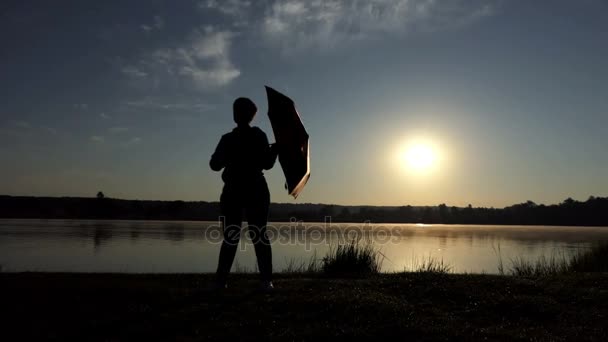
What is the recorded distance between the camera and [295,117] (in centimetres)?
721

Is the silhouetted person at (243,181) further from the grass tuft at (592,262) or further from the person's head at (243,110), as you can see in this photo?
the grass tuft at (592,262)

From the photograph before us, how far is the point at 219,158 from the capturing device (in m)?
7.02

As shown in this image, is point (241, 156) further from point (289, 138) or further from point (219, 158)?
point (289, 138)

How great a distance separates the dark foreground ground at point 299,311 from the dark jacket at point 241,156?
5.59ft

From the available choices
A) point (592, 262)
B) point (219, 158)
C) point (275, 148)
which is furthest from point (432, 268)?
point (219, 158)

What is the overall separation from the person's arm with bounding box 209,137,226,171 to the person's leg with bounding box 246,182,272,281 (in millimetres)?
666

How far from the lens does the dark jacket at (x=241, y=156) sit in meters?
7.00

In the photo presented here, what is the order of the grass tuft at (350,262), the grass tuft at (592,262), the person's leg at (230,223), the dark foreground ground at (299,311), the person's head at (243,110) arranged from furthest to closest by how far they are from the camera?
the grass tuft at (592,262)
the grass tuft at (350,262)
the person's head at (243,110)
the person's leg at (230,223)
the dark foreground ground at (299,311)

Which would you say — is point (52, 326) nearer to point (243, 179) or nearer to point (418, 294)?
point (243, 179)

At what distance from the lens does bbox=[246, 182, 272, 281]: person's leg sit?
7.02m

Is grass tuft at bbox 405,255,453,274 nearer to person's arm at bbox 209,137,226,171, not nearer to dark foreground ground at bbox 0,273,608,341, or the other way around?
dark foreground ground at bbox 0,273,608,341

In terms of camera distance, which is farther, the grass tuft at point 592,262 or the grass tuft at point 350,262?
the grass tuft at point 592,262

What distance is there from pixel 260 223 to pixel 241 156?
3.38ft

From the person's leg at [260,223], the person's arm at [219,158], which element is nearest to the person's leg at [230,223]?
the person's leg at [260,223]
